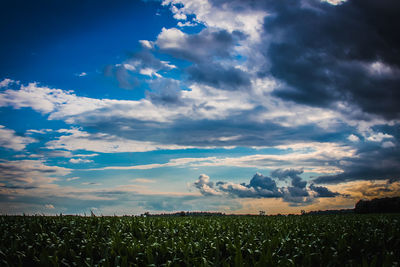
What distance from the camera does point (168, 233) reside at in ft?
35.0

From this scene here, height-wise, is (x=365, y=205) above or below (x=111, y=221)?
below

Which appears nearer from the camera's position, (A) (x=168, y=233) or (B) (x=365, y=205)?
(A) (x=168, y=233)

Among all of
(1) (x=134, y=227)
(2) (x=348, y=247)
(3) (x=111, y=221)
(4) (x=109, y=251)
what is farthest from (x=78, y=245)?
(2) (x=348, y=247)

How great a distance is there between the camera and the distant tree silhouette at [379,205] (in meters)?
42.2

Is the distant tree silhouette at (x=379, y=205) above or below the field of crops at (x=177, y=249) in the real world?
below

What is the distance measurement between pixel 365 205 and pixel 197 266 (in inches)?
1856

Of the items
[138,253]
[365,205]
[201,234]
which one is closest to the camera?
[138,253]

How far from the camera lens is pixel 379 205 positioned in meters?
42.8

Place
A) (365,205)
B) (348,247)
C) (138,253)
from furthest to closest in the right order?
(365,205) < (348,247) < (138,253)

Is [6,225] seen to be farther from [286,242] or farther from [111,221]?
[286,242]

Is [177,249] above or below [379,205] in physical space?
above

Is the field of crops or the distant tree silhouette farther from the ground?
the field of crops

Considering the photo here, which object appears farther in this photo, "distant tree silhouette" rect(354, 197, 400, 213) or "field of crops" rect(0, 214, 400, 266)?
"distant tree silhouette" rect(354, 197, 400, 213)

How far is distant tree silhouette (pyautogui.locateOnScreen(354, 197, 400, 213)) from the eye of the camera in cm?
4222
